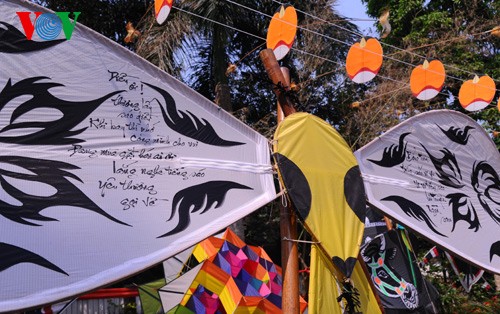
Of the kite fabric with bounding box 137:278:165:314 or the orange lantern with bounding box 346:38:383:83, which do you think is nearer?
the orange lantern with bounding box 346:38:383:83

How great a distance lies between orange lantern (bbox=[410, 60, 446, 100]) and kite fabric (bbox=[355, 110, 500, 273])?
3.12 feet

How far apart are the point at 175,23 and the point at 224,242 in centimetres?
501

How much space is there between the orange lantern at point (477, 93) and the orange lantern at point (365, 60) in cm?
182

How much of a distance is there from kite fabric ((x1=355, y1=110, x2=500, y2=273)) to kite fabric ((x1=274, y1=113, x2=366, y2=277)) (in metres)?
0.30

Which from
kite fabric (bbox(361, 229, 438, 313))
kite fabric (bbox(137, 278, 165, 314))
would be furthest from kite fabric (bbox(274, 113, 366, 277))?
kite fabric (bbox(137, 278, 165, 314))

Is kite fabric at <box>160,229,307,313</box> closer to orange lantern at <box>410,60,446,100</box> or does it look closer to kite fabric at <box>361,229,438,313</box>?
kite fabric at <box>361,229,438,313</box>

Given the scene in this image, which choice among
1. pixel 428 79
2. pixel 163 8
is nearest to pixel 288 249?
pixel 163 8

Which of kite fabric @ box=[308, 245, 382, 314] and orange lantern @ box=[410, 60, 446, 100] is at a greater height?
orange lantern @ box=[410, 60, 446, 100]

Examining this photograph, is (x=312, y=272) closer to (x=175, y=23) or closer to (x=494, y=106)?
(x=175, y=23)

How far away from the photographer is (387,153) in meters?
A: 6.50

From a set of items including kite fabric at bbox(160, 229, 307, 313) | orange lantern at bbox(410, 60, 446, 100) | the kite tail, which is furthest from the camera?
orange lantern at bbox(410, 60, 446, 100)

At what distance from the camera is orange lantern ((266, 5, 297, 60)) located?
23.2 ft

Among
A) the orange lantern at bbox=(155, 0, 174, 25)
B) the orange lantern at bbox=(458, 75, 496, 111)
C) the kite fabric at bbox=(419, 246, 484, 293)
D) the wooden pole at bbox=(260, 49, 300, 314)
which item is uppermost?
the orange lantern at bbox=(155, 0, 174, 25)

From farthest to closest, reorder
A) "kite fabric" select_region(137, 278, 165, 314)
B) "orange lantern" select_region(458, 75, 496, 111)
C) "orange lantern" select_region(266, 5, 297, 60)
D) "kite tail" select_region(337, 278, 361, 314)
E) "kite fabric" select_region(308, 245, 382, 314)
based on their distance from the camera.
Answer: "orange lantern" select_region(458, 75, 496, 111) < "kite fabric" select_region(137, 278, 165, 314) < "orange lantern" select_region(266, 5, 297, 60) < "kite tail" select_region(337, 278, 361, 314) < "kite fabric" select_region(308, 245, 382, 314)
